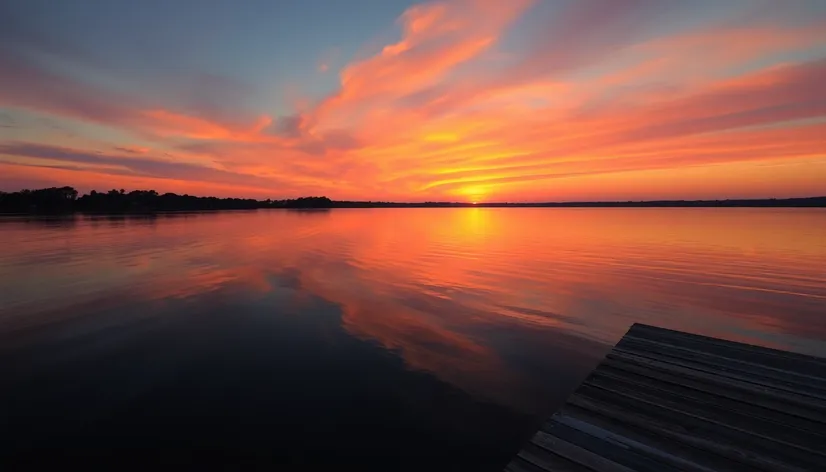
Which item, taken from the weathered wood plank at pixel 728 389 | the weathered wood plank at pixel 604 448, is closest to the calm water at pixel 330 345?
the weathered wood plank at pixel 604 448

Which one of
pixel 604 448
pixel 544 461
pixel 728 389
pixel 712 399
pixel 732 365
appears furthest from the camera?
pixel 732 365

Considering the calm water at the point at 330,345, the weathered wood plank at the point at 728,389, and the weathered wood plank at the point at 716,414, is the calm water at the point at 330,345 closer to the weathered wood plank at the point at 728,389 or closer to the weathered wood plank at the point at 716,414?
the weathered wood plank at the point at 716,414

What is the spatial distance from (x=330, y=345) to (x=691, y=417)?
11302mm

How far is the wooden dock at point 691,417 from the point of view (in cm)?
547

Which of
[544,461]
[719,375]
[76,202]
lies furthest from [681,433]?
[76,202]

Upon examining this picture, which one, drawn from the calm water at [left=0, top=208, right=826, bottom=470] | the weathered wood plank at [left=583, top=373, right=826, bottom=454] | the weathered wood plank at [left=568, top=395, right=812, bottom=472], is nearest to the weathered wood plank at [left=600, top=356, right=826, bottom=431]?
the weathered wood plank at [left=583, top=373, right=826, bottom=454]

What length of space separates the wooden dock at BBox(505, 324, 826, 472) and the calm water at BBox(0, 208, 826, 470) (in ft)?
8.17

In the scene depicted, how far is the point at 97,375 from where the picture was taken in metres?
11.2

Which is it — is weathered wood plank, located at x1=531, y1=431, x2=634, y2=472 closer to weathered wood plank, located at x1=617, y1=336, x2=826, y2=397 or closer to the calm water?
the calm water

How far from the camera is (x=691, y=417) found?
6449 millimetres

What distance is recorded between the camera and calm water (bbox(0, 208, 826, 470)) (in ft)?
27.9

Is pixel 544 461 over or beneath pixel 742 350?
beneath

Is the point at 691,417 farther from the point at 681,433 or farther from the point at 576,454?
the point at 576,454

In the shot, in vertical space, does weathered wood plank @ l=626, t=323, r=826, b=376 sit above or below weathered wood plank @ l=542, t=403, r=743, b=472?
above
